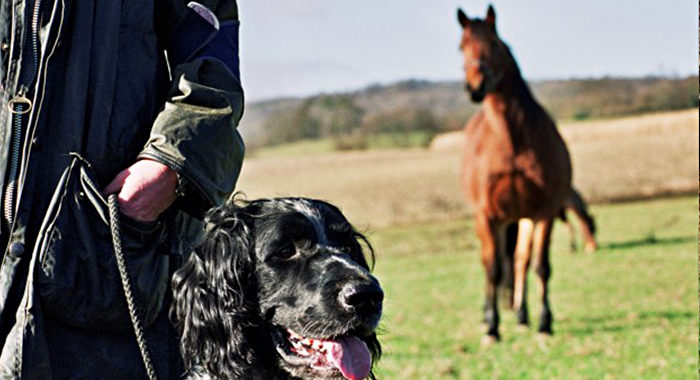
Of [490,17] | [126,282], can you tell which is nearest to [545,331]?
[490,17]

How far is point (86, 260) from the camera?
347 centimetres

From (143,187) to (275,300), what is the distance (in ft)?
2.05

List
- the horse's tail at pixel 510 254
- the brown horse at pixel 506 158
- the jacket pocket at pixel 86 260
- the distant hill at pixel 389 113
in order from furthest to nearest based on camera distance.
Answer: the distant hill at pixel 389 113 → the horse's tail at pixel 510 254 → the brown horse at pixel 506 158 → the jacket pocket at pixel 86 260

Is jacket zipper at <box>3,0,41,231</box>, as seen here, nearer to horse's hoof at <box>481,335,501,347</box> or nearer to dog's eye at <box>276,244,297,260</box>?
dog's eye at <box>276,244,297,260</box>

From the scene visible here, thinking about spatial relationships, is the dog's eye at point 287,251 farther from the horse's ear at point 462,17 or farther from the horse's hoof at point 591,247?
the horse's hoof at point 591,247

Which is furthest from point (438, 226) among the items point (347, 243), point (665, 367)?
point (347, 243)

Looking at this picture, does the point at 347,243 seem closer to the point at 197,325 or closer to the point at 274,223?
the point at 274,223

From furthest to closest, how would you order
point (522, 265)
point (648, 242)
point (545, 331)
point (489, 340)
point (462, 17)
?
1. point (648, 242)
2. point (522, 265)
3. point (462, 17)
4. point (545, 331)
5. point (489, 340)

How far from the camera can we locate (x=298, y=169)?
5009 cm

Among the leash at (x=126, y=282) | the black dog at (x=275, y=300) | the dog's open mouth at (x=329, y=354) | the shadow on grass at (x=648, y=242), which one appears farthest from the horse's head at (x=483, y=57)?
the shadow on grass at (x=648, y=242)

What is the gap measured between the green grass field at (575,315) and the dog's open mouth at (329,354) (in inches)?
8.9

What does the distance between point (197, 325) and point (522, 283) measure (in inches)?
319

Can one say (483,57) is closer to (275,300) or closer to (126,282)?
(275,300)

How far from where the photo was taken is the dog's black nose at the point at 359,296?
348 centimetres
